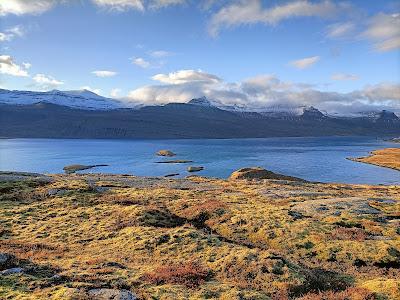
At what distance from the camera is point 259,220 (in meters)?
36.6

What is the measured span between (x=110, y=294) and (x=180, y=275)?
182 inches

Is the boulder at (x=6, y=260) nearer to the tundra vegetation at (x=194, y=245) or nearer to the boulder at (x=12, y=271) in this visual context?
the tundra vegetation at (x=194, y=245)

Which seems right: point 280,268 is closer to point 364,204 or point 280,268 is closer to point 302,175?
point 364,204

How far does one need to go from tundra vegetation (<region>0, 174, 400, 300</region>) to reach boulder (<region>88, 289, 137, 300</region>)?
1.24 feet

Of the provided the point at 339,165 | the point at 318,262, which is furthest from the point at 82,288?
the point at 339,165

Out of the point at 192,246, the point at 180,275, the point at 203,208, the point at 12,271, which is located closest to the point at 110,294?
the point at 180,275

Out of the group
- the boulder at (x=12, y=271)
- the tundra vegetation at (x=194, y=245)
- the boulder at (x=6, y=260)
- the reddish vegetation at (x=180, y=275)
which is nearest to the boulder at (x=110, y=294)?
the tundra vegetation at (x=194, y=245)

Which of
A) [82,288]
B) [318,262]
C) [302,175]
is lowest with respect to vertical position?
[302,175]

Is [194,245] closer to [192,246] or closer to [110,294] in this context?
[192,246]

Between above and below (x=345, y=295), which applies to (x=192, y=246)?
below

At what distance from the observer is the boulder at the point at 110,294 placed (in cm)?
1795

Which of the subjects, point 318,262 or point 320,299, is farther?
point 318,262

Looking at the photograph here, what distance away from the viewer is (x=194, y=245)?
92.6 feet

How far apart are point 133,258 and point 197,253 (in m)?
4.45
